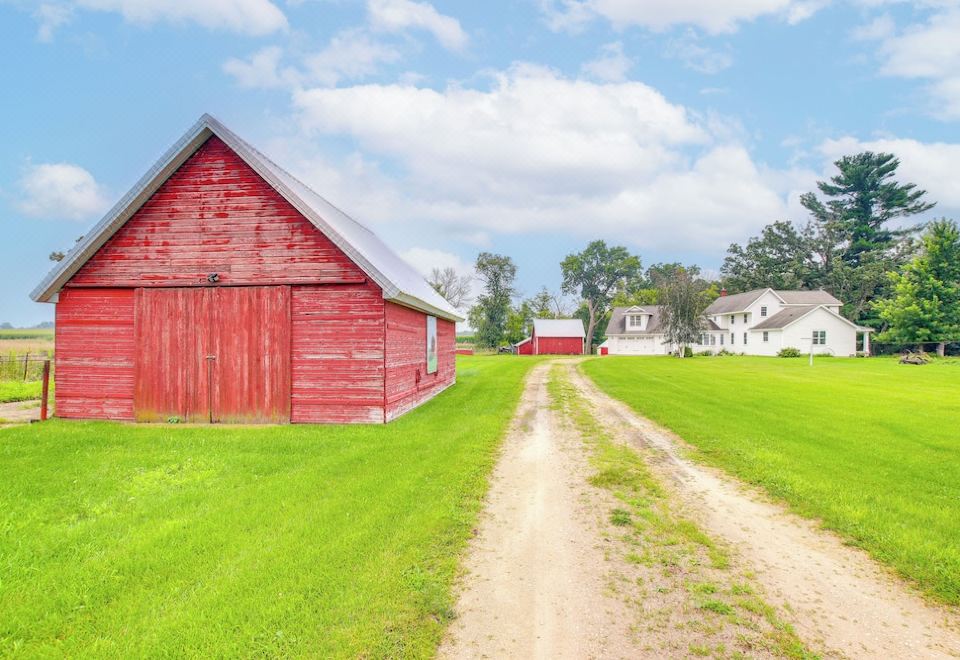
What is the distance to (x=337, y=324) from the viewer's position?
11477mm

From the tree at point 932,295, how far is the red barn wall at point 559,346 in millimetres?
30875

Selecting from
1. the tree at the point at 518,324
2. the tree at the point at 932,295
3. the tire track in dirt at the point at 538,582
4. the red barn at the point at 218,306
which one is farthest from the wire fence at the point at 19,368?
the tree at the point at 932,295

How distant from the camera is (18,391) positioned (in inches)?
661

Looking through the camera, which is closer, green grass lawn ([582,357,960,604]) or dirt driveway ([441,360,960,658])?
dirt driveway ([441,360,960,658])

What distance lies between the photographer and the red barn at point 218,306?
11.4 meters

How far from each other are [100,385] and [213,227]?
15.9ft

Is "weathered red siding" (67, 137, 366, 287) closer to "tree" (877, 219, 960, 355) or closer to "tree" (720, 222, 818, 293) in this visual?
"tree" (877, 219, 960, 355)

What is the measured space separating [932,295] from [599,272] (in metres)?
47.0

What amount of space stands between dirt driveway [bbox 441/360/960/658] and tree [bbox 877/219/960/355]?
48711 millimetres

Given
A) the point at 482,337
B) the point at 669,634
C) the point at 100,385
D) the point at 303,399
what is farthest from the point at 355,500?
the point at 482,337

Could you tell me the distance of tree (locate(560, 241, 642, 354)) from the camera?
83.3 m

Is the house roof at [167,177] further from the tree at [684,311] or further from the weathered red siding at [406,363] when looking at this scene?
the tree at [684,311]

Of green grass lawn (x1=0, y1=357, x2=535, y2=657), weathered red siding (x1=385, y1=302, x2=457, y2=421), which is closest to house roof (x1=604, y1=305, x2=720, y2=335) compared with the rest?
weathered red siding (x1=385, y1=302, x2=457, y2=421)

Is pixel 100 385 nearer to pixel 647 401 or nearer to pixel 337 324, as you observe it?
pixel 337 324
